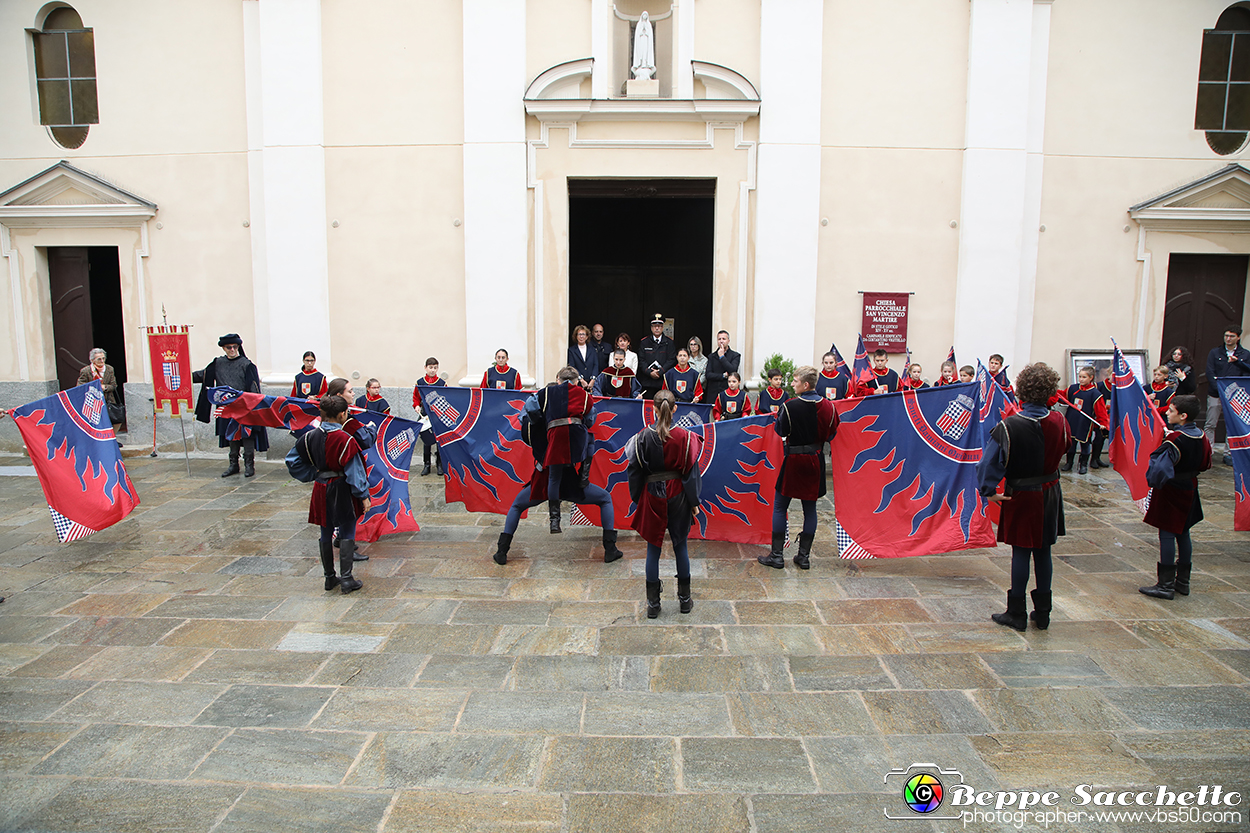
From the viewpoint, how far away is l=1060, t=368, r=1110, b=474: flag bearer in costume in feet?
32.6

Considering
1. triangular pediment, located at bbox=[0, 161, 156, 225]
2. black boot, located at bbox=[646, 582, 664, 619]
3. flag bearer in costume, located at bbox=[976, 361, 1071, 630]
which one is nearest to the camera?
flag bearer in costume, located at bbox=[976, 361, 1071, 630]

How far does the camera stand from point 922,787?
11.5ft

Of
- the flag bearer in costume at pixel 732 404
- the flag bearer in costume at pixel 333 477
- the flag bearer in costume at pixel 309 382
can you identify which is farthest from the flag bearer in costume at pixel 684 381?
the flag bearer in costume at pixel 333 477

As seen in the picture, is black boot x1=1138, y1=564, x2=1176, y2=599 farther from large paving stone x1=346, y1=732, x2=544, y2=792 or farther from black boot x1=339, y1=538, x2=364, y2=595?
black boot x1=339, y1=538, x2=364, y2=595

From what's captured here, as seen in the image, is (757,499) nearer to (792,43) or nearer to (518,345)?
(518,345)

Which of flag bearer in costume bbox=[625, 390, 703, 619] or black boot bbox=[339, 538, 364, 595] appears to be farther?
black boot bbox=[339, 538, 364, 595]

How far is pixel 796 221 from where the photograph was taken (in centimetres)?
1114

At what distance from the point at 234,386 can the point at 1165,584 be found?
1060cm

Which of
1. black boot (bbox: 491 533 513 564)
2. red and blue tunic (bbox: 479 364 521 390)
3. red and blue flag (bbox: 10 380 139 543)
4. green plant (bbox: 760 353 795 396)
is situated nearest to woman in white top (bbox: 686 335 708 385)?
green plant (bbox: 760 353 795 396)

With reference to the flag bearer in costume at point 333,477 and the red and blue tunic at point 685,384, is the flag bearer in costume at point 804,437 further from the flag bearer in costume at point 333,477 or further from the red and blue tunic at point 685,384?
the red and blue tunic at point 685,384

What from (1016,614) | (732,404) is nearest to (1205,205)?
(732,404)

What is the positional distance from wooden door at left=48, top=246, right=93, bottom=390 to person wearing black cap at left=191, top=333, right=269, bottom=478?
3704mm

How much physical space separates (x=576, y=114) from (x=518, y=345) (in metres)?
3.52

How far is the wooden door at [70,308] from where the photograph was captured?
12273 mm
